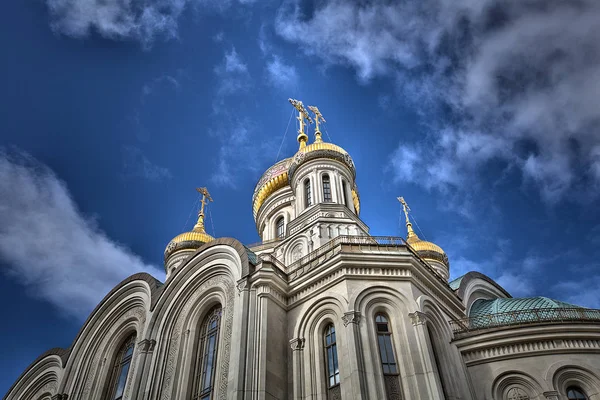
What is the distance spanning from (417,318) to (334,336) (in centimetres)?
241

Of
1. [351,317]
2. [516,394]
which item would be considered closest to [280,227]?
[351,317]

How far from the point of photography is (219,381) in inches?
572

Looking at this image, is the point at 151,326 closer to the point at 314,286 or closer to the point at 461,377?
the point at 314,286

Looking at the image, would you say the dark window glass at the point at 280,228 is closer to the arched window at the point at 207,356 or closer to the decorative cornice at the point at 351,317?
the arched window at the point at 207,356

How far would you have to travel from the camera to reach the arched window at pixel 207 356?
15.4m

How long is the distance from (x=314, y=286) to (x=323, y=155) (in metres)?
9.35

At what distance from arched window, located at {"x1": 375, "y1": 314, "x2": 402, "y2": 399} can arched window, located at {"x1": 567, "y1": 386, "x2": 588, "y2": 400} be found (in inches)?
185

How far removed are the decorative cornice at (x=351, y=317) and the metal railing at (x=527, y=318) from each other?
3597 millimetres

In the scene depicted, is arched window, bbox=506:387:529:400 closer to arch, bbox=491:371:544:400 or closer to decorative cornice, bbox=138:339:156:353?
arch, bbox=491:371:544:400

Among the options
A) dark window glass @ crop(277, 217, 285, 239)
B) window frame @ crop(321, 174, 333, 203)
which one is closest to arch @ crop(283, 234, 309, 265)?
window frame @ crop(321, 174, 333, 203)

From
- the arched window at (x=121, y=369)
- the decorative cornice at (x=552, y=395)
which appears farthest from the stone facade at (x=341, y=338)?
the arched window at (x=121, y=369)

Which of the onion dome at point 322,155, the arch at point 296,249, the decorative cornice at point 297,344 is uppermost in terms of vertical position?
the onion dome at point 322,155

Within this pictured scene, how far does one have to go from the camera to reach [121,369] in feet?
63.9

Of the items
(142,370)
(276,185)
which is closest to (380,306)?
(142,370)
